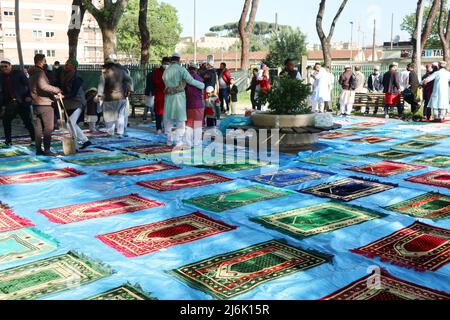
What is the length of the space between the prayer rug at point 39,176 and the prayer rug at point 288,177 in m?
2.50

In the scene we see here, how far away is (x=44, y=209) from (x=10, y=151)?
4.08m

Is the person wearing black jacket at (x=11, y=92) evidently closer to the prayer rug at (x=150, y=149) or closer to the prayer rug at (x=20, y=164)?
the prayer rug at (x=20, y=164)

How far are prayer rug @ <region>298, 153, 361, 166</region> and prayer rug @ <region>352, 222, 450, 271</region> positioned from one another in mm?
3137

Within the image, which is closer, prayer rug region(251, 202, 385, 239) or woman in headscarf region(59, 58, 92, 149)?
prayer rug region(251, 202, 385, 239)

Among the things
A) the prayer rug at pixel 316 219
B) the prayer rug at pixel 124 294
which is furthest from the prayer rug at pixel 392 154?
the prayer rug at pixel 124 294

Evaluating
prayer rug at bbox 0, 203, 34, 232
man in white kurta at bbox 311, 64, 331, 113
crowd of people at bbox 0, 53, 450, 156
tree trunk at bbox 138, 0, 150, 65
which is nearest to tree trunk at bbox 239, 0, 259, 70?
tree trunk at bbox 138, 0, 150, 65

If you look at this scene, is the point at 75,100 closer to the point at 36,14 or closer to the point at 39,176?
the point at 39,176

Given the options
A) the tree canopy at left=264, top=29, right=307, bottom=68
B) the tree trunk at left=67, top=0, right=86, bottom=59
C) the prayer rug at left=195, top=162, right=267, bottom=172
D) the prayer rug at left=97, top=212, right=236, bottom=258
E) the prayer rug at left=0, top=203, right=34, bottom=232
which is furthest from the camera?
the tree canopy at left=264, top=29, right=307, bottom=68

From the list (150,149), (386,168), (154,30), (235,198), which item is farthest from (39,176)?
(154,30)

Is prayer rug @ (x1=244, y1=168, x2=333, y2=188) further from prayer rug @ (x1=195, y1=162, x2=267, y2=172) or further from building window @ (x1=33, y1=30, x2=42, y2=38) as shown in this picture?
building window @ (x1=33, y1=30, x2=42, y2=38)

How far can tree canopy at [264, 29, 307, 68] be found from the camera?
41.7 meters

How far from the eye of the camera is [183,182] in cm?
624
